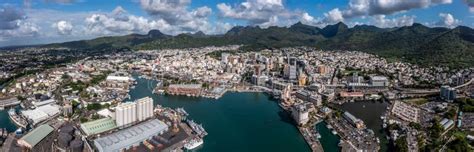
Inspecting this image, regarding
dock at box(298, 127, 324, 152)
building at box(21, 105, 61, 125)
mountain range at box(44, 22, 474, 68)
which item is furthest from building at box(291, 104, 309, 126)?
mountain range at box(44, 22, 474, 68)

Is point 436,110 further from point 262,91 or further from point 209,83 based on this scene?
point 209,83

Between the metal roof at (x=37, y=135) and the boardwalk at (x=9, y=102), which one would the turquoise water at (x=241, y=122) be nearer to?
the metal roof at (x=37, y=135)

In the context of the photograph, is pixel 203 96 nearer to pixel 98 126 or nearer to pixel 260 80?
pixel 260 80

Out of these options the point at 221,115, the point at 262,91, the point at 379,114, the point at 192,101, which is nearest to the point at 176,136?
the point at 221,115

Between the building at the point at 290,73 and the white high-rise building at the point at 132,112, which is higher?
the building at the point at 290,73

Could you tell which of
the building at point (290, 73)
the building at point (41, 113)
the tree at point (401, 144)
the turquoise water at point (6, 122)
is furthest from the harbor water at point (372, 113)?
the turquoise water at point (6, 122)

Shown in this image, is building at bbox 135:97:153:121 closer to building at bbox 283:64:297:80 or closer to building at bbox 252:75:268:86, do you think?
building at bbox 252:75:268:86

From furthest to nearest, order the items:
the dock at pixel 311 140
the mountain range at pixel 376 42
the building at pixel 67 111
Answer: the mountain range at pixel 376 42
the building at pixel 67 111
the dock at pixel 311 140
